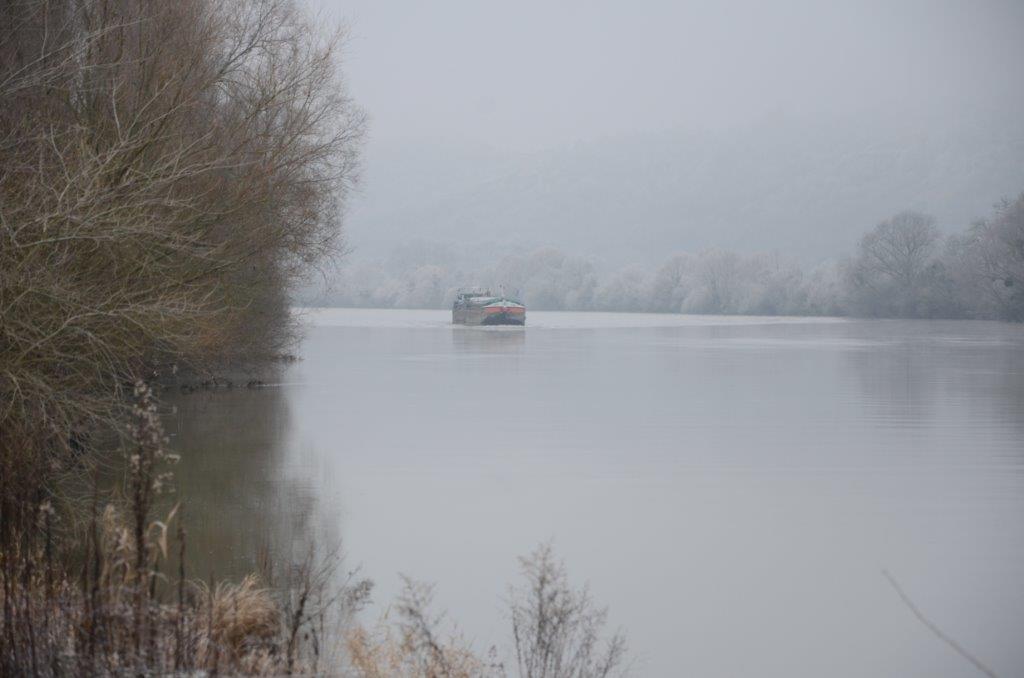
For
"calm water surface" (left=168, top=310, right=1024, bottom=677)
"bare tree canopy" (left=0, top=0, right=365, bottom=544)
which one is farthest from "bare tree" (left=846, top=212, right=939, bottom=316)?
"bare tree canopy" (left=0, top=0, right=365, bottom=544)

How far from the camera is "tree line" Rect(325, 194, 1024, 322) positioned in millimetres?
87250

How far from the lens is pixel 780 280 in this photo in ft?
379

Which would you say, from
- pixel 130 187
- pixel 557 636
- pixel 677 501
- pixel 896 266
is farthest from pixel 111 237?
pixel 896 266

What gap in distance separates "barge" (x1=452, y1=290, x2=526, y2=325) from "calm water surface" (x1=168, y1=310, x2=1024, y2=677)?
2102 inches

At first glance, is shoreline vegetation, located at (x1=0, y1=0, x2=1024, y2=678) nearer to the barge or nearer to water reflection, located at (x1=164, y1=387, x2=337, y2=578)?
water reflection, located at (x1=164, y1=387, x2=337, y2=578)

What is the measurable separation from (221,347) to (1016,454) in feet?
37.7

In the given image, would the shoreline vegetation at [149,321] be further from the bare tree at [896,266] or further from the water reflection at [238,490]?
the bare tree at [896,266]

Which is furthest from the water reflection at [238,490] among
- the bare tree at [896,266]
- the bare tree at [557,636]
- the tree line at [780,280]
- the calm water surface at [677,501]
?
the bare tree at [896,266]

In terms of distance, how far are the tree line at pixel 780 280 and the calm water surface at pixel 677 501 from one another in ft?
189

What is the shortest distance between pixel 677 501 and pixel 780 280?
10211 cm

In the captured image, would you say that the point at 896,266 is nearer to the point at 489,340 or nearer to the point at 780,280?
the point at 780,280

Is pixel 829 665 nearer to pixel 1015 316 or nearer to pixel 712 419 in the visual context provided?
pixel 712 419

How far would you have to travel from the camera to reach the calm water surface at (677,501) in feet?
34.3

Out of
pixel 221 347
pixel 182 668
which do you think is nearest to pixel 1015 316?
pixel 221 347
